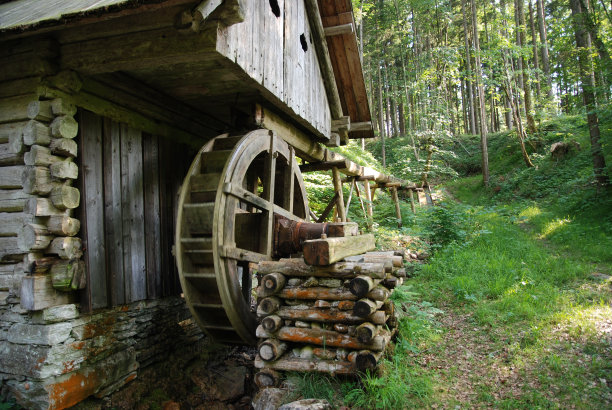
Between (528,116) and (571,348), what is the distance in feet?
58.6

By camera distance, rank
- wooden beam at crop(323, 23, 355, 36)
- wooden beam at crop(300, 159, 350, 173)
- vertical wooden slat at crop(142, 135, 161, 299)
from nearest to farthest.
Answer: vertical wooden slat at crop(142, 135, 161, 299)
wooden beam at crop(323, 23, 355, 36)
wooden beam at crop(300, 159, 350, 173)

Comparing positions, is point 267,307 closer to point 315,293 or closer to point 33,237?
point 315,293

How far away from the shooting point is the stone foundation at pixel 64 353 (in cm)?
362

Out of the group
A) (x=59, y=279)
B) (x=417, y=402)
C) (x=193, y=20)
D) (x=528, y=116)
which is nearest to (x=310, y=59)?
(x=193, y=20)

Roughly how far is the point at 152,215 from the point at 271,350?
2621 millimetres

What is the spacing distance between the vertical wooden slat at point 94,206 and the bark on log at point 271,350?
1.93 m

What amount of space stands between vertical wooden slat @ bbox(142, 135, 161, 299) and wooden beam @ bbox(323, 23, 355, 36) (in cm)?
408

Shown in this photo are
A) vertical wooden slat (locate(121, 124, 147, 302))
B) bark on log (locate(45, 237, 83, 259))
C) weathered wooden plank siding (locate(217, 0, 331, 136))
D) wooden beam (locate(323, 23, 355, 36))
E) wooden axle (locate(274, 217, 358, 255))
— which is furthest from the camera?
wooden beam (locate(323, 23, 355, 36))

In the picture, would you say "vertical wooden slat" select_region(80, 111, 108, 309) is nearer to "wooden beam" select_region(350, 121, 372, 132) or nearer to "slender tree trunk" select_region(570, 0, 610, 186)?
"wooden beam" select_region(350, 121, 372, 132)

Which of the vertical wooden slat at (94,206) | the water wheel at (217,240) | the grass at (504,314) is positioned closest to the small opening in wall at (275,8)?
the water wheel at (217,240)

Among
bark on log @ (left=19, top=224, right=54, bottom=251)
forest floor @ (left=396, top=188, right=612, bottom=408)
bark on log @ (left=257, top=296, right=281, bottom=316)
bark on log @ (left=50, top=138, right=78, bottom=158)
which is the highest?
bark on log @ (left=50, top=138, right=78, bottom=158)

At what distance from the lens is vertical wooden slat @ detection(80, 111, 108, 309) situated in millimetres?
4102

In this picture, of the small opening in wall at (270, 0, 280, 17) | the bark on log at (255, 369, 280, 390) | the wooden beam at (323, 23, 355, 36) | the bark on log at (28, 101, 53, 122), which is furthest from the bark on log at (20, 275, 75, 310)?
the wooden beam at (323, 23, 355, 36)

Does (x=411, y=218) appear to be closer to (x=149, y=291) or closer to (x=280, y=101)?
(x=280, y=101)
